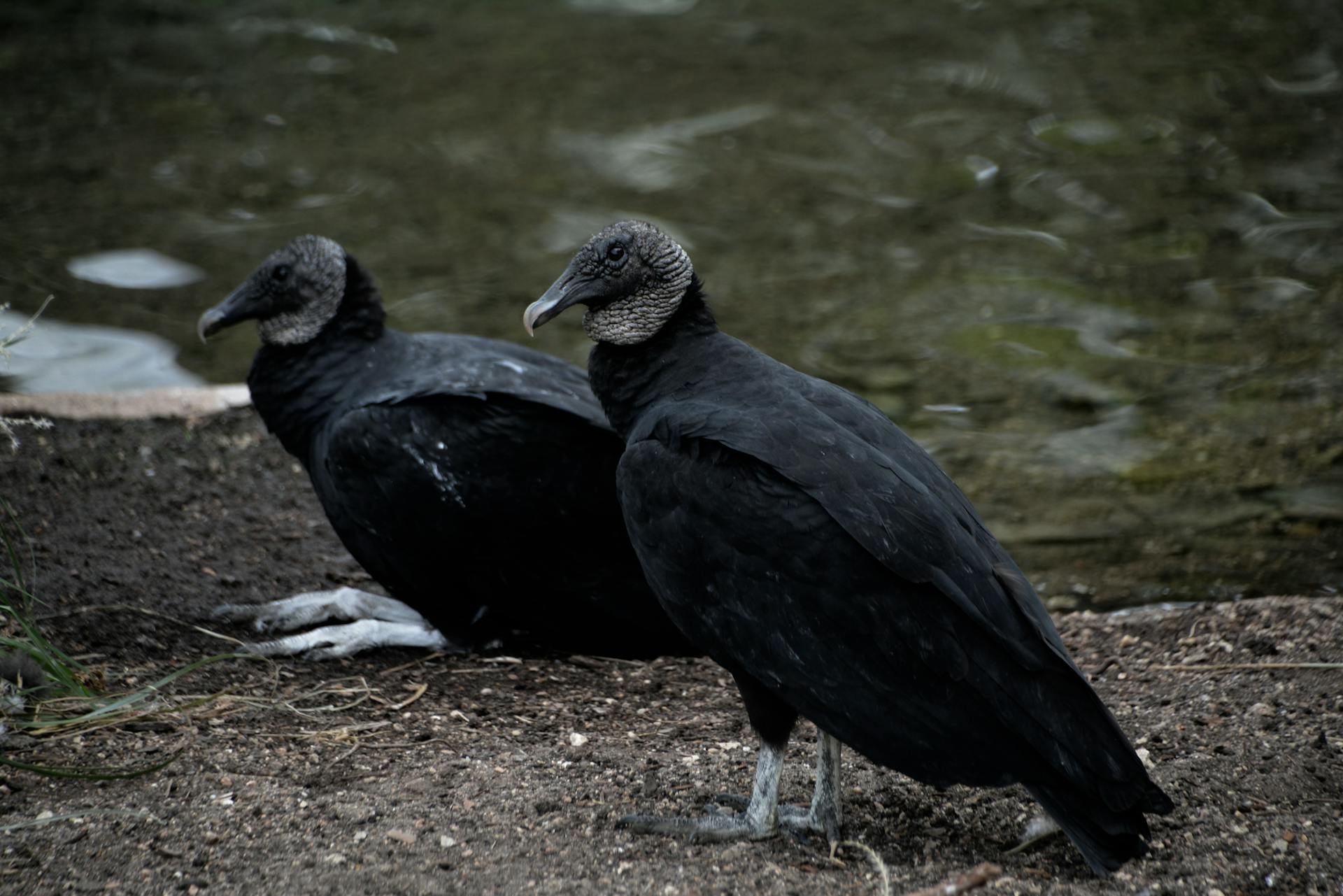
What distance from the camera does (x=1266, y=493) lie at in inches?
185

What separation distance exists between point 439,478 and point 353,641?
1.86 feet

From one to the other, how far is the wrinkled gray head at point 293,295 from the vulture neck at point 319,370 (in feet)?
0.08

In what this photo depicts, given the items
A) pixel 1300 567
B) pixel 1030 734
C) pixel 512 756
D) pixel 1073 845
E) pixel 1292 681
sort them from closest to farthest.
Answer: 1. pixel 1030 734
2. pixel 1073 845
3. pixel 512 756
4. pixel 1292 681
5. pixel 1300 567

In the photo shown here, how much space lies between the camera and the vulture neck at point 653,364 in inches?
117

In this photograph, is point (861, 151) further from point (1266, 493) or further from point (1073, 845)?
point (1073, 845)

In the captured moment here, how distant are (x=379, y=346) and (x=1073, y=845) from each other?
7.27 ft

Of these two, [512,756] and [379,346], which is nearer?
[512,756]

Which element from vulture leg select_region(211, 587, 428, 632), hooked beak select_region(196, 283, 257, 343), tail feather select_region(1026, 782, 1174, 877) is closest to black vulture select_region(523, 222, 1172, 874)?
tail feather select_region(1026, 782, 1174, 877)

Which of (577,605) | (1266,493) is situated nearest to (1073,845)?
(577,605)

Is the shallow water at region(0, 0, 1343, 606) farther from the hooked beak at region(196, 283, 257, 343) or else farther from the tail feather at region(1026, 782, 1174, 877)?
the hooked beak at region(196, 283, 257, 343)

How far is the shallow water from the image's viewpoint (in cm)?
508

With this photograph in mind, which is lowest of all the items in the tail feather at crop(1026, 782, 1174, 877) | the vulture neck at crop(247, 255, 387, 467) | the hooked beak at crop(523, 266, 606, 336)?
the tail feather at crop(1026, 782, 1174, 877)

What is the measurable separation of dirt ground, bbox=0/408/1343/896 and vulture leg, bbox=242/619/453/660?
0.05 meters

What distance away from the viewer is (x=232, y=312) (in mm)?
3818
